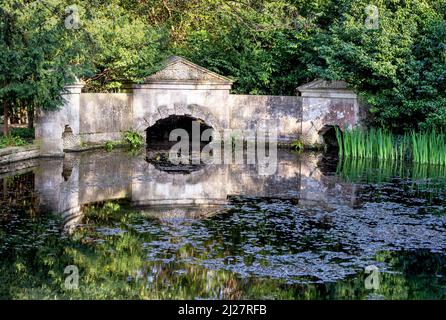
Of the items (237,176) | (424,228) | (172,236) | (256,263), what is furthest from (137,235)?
(237,176)

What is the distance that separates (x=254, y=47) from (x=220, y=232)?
14.2 meters

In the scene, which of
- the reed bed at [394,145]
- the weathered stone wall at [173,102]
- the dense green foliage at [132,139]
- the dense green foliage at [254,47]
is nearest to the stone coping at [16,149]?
the dense green foliage at [254,47]

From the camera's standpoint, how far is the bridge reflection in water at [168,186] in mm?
15352

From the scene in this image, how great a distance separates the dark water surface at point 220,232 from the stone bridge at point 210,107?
163 inches

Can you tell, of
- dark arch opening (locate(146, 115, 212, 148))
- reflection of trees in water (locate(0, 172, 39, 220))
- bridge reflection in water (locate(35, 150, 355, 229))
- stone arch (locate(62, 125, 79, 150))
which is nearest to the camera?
reflection of trees in water (locate(0, 172, 39, 220))

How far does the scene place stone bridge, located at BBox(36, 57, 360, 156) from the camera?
2408cm

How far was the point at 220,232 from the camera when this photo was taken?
13141 millimetres

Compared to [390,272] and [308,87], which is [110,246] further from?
[308,87]

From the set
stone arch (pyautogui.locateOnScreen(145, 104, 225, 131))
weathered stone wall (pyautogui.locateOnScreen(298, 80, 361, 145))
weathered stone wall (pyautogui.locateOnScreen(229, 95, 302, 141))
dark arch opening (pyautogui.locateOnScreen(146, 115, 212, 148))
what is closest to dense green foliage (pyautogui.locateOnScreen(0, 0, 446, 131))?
weathered stone wall (pyautogui.locateOnScreen(298, 80, 361, 145))

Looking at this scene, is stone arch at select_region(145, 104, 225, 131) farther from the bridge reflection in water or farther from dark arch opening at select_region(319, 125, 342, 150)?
the bridge reflection in water

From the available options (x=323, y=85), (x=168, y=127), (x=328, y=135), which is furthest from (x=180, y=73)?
(x=328, y=135)

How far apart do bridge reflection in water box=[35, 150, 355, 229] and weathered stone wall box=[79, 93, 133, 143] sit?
2.10 m

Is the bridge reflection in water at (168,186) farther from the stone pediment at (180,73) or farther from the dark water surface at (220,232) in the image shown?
the stone pediment at (180,73)

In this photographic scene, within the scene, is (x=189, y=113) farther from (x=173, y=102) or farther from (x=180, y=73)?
(x=180, y=73)
